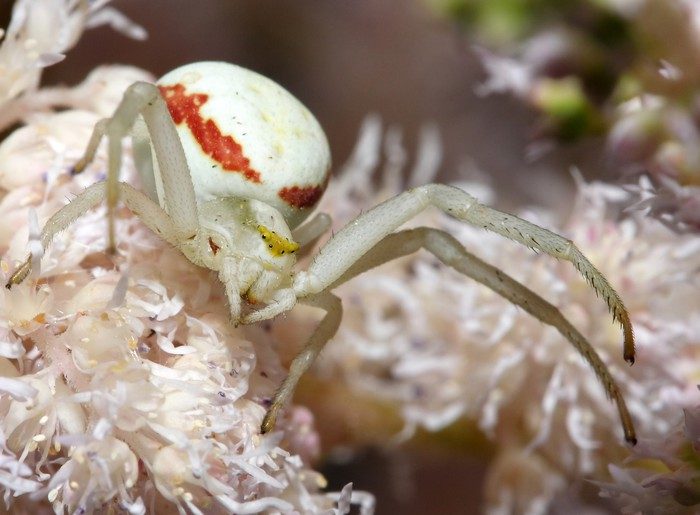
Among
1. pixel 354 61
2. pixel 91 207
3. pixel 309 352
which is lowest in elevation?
pixel 354 61

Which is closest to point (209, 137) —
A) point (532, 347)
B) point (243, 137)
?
point (243, 137)

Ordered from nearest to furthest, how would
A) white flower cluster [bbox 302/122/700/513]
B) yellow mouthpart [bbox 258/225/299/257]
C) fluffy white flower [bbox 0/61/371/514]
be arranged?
fluffy white flower [bbox 0/61/371/514] → yellow mouthpart [bbox 258/225/299/257] → white flower cluster [bbox 302/122/700/513]

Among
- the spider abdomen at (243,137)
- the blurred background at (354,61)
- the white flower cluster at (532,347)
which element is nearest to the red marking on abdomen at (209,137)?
the spider abdomen at (243,137)

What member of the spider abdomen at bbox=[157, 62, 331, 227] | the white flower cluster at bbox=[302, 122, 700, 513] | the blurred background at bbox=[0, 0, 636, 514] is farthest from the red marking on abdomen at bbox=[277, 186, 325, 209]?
the blurred background at bbox=[0, 0, 636, 514]

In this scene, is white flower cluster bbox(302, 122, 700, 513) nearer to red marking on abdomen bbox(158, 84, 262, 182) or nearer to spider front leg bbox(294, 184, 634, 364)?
spider front leg bbox(294, 184, 634, 364)

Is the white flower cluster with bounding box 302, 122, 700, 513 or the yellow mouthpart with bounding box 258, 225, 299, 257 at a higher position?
the yellow mouthpart with bounding box 258, 225, 299, 257

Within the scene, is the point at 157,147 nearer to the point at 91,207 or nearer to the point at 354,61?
the point at 91,207

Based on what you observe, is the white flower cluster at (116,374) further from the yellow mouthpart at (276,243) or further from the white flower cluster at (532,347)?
the white flower cluster at (532,347)
